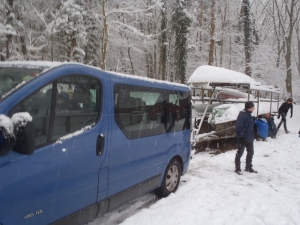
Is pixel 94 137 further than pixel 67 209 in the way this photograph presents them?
Yes

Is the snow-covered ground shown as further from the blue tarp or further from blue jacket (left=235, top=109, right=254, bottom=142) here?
the blue tarp

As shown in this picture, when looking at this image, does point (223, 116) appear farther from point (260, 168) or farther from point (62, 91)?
point (62, 91)

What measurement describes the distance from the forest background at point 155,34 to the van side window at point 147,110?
12.5m

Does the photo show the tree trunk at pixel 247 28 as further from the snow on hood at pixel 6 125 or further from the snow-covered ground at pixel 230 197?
the snow on hood at pixel 6 125

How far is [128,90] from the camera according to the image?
3.62m

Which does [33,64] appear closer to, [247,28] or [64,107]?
[64,107]

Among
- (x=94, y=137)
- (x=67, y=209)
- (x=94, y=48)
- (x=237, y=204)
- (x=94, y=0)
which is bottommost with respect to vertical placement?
(x=237, y=204)

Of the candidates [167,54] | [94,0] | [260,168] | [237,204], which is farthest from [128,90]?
[167,54]

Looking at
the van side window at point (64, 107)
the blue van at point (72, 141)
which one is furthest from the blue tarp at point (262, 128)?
the van side window at point (64, 107)

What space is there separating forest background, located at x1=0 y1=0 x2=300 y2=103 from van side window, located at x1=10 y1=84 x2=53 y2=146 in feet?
47.6

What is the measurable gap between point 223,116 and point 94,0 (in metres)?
16.2

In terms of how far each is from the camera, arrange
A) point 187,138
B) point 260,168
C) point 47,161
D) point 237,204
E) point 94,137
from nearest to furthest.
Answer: point 47,161 < point 94,137 < point 237,204 < point 187,138 < point 260,168

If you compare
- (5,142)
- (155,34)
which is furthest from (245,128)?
(155,34)

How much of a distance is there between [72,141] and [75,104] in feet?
1.38
